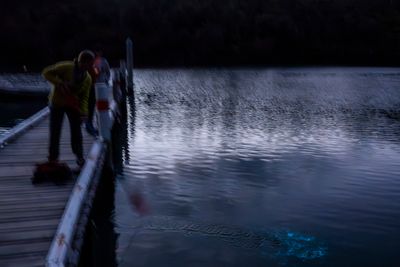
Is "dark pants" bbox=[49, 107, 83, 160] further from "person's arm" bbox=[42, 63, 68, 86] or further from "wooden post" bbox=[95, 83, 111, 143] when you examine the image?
"wooden post" bbox=[95, 83, 111, 143]

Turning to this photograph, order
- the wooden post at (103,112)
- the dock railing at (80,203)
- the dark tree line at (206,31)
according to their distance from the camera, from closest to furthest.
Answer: the dock railing at (80,203) → the wooden post at (103,112) → the dark tree line at (206,31)

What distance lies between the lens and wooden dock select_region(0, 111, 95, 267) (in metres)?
4.75

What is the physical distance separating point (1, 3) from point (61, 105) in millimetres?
73004

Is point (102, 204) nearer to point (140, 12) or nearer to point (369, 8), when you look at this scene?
point (140, 12)

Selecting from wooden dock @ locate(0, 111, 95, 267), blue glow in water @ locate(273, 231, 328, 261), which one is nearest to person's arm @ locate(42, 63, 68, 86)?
wooden dock @ locate(0, 111, 95, 267)

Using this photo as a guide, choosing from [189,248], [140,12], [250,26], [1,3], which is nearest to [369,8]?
[250,26]

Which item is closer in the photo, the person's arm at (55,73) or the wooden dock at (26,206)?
the wooden dock at (26,206)

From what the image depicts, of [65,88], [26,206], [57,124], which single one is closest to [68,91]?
[65,88]

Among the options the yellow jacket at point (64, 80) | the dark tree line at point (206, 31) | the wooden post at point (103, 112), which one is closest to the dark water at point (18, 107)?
the wooden post at point (103, 112)

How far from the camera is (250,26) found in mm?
67812

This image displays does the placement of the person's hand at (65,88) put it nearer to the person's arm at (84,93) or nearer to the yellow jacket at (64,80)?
the yellow jacket at (64,80)

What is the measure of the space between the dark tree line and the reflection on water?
42.3 metres

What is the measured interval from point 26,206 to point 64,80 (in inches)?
75.1

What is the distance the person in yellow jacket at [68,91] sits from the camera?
677 cm
